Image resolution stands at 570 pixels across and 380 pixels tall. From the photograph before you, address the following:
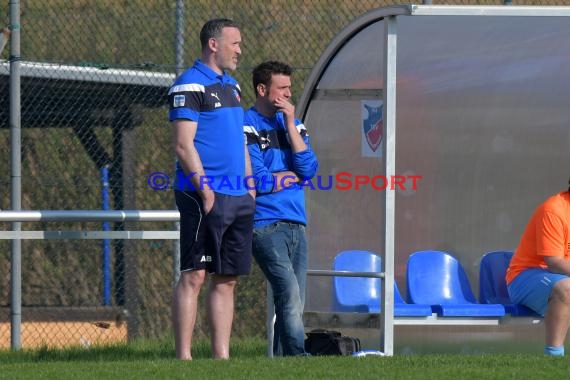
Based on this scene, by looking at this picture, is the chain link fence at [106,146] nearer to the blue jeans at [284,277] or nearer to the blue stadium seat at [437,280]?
the blue stadium seat at [437,280]

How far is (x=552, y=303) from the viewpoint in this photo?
762 cm

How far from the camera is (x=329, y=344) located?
757cm

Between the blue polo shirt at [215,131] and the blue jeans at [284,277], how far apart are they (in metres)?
0.46

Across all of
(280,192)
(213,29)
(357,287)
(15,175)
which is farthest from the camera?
(15,175)

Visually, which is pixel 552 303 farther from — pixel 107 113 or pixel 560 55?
pixel 107 113

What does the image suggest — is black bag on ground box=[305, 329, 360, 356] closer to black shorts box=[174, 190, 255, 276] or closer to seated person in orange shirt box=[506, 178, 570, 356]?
black shorts box=[174, 190, 255, 276]

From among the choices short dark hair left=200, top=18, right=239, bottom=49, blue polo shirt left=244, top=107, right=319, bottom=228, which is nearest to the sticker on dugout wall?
blue polo shirt left=244, top=107, right=319, bottom=228

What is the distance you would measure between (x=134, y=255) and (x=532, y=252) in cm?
364

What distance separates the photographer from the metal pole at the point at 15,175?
898cm

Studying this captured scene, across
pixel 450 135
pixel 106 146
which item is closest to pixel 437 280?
pixel 450 135

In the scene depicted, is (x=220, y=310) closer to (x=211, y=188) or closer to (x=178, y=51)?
(x=211, y=188)

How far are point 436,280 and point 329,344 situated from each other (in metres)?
1.48

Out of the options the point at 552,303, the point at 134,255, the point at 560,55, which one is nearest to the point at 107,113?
the point at 134,255

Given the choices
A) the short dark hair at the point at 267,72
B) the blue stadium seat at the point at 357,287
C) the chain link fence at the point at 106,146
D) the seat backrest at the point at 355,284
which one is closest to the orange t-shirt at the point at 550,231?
the blue stadium seat at the point at 357,287
